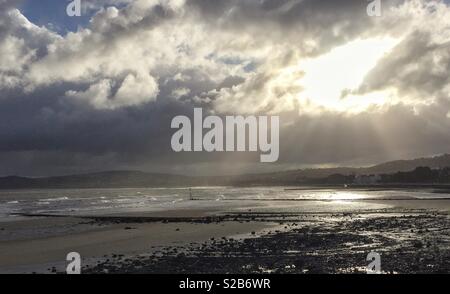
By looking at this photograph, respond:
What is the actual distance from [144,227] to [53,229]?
25.9ft

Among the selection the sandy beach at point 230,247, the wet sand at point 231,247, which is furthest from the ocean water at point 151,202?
the sandy beach at point 230,247

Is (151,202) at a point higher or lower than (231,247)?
lower

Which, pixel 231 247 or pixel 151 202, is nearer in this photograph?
pixel 231 247

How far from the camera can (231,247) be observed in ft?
94.1

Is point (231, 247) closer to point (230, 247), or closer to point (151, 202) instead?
point (230, 247)

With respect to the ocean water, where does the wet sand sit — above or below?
above

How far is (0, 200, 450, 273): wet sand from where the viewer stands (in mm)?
21844

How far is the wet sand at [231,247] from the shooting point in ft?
71.7

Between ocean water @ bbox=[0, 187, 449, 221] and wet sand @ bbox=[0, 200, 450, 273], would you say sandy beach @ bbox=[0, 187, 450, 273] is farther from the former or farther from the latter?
ocean water @ bbox=[0, 187, 449, 221]

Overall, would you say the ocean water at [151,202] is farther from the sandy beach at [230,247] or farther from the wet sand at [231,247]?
the sandy beach at [230,247]

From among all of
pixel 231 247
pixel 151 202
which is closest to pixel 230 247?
pixel 231 247

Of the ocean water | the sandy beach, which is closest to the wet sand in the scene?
the sandy beach

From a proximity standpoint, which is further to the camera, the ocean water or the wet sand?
the ocean water

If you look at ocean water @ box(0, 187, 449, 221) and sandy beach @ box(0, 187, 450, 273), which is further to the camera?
ocean water @ box(0, 187, 449, 221)
